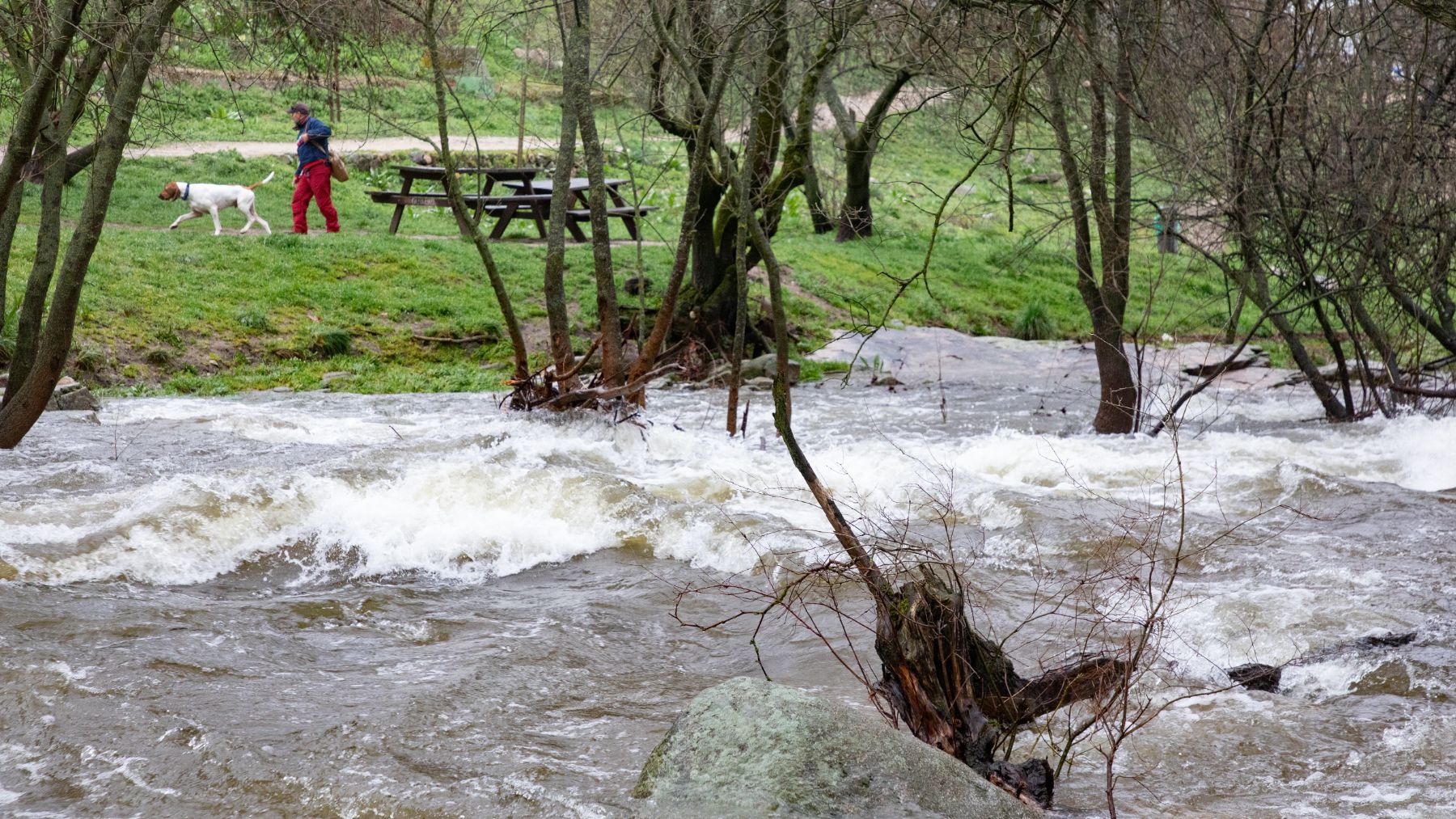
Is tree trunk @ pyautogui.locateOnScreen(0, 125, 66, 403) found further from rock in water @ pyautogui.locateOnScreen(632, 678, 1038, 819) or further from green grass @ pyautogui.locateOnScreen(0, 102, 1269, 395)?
rock in water @ pyautogui.locateOnScreen(632, 678, 1038, 819)

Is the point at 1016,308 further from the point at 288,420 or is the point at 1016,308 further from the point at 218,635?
the point at 218,635

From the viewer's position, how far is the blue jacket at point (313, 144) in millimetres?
17547

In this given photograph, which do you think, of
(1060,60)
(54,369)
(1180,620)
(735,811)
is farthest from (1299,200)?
(54,369)

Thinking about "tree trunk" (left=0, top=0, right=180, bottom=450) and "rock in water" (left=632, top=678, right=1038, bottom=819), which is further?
"tree trunk" (left=0, top=0, right=180, bottom=450)

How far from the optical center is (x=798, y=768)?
343cm

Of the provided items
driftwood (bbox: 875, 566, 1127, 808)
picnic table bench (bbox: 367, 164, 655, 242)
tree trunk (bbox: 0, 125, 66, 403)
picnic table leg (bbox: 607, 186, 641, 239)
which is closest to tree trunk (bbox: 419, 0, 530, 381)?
tree trunk (bbox: 0, 125, 66, 403)

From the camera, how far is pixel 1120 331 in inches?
400

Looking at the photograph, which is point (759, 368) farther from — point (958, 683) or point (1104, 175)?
point (958, 683)

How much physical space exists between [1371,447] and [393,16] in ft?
30.6

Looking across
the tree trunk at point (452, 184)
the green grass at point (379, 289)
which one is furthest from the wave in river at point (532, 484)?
the green grass at point (379, 289)

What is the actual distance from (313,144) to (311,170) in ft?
1.44

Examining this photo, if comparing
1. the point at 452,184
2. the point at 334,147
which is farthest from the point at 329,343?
the point at 334,147

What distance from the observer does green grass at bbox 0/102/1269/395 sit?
13578 millimetres

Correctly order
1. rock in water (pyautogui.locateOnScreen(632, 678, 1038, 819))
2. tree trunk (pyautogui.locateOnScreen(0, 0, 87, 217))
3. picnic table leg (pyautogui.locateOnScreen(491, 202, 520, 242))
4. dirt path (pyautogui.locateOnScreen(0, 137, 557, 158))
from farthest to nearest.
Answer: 1. dirt path (pyautogui.locateOnScreen(0, 137, 557, 158))
2. picnic table leg (pyautogui.locateOnScreen(491, 202, 520, 242))
3. tree trunk (pyautogui.locateOnScreen(0, 0, 87, 217))
4. rock in water (pyautogui.locateOnScreen(632, 678, 1038, 819))
